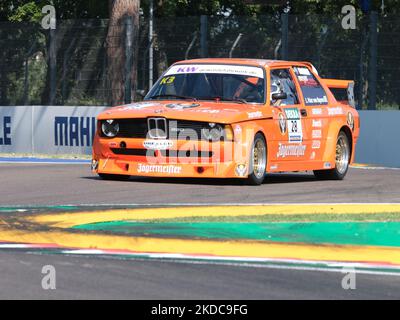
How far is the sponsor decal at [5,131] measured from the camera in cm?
2405

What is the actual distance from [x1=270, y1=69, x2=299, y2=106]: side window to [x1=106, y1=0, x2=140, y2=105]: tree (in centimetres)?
950

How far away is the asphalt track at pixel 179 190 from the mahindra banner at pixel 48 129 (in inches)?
239

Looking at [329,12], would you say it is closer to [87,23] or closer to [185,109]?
[87,23]

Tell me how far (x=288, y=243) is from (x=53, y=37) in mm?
17488

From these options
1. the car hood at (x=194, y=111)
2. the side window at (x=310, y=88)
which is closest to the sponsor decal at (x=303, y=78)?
the side window at (x=310, y=88)

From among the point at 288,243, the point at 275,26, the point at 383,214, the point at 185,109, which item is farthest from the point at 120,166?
the point at 275,26

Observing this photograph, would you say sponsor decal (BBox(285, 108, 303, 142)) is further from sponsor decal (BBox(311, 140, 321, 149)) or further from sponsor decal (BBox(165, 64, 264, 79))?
sponsor decal (BBox(165, 64, 264, 79))

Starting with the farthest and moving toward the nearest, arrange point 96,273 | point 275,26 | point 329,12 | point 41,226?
point 329,12 → point 275,26 → point 41,226 → point 96,273

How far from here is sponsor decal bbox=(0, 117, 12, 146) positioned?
24047 mm

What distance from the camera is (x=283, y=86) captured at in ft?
51.8

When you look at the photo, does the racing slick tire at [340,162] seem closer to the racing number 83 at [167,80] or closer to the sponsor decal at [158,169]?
the racing number 83 at [167,80]

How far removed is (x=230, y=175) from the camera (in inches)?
560

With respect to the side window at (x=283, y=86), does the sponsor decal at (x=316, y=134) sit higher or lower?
lower

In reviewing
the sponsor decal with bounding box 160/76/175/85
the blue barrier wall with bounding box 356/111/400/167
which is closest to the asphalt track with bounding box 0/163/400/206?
the sponsor decal with bounding box 160/76/175/85
